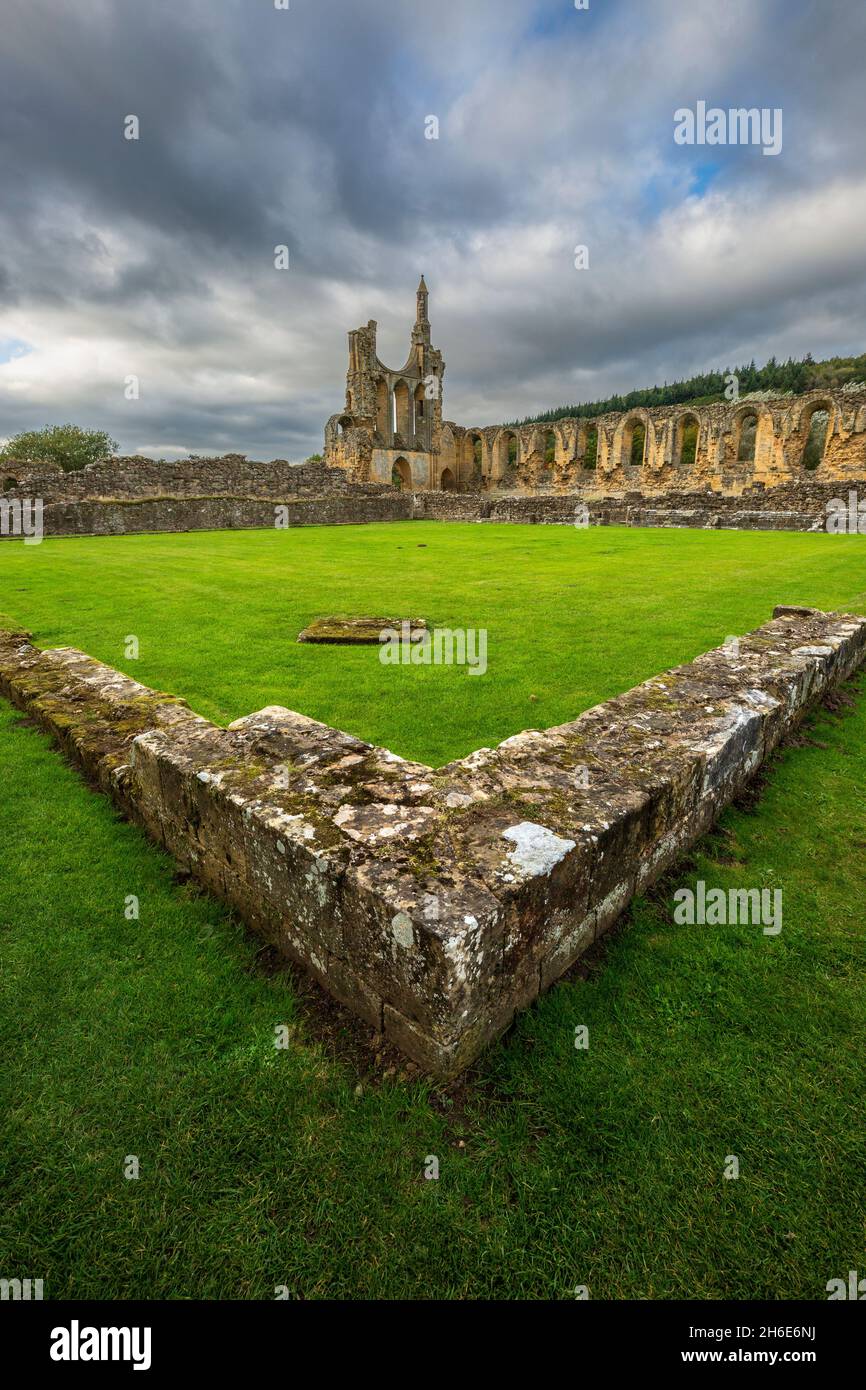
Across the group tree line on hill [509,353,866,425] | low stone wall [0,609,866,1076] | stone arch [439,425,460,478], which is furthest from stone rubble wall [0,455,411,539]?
tree line on hill [509,353,866,425]

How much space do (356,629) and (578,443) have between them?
4345 cm

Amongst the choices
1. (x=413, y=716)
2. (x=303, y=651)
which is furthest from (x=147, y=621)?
(x=413, y=716)

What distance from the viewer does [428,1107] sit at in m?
1.98

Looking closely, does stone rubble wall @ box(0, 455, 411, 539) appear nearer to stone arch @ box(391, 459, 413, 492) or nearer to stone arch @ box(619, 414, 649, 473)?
stone arch @ box(391, 459, 413, 492)

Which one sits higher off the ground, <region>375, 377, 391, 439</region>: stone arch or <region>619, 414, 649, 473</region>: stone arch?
<region>375, 377, 391, 439</region>: stone arch

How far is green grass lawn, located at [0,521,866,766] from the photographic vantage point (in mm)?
5312

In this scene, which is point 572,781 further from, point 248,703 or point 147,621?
point 147,621

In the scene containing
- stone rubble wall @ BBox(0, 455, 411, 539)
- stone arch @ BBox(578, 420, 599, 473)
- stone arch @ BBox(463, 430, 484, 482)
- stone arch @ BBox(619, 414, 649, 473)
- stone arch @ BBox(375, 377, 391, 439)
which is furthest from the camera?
stone arch @ BBox(463, 430, 484, 482)

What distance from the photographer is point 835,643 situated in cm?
568

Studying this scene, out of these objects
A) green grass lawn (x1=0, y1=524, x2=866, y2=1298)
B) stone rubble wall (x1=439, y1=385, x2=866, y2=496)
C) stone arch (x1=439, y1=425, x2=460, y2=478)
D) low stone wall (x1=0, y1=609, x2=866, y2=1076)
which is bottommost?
green grass lawn (x1=0, y1=524, x2=866, y2=1298)

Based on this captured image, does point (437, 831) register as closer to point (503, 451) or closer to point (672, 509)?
point (672, 509)

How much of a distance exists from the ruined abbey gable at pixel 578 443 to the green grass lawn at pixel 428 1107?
33473 mm

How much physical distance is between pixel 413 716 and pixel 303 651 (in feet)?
7.91

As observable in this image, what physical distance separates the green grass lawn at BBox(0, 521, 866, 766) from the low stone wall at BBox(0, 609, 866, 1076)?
1.20m
